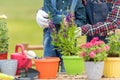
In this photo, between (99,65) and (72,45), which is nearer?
(99,65)

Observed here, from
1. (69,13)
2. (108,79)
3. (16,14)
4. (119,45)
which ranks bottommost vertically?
(108,79)

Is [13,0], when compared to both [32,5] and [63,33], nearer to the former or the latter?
[32,5]

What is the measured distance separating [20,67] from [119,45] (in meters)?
0.75

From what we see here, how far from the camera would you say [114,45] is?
3.80 metres

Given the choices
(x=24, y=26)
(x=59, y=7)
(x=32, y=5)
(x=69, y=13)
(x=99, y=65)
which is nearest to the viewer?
(x=99, y=65)

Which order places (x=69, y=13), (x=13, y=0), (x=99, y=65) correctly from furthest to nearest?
(x=13, y=0) → (x=69, y=13) → (x=99, y=65)

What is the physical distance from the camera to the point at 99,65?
359 centimetres

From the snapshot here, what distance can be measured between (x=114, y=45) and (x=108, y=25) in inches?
18.3

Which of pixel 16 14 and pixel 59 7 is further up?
pixel 16 14

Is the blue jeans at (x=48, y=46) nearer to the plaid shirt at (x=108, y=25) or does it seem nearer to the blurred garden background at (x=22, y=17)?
the plaid shirt at (x=108, y=25)

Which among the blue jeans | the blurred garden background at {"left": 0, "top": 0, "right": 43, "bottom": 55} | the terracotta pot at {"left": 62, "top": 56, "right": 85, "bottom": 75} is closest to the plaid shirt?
the blue jeans

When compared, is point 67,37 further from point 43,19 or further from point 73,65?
point 43,19

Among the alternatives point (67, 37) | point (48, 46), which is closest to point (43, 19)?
point (48, 46)

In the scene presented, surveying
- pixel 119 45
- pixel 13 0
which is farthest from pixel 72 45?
pixel 13 0
